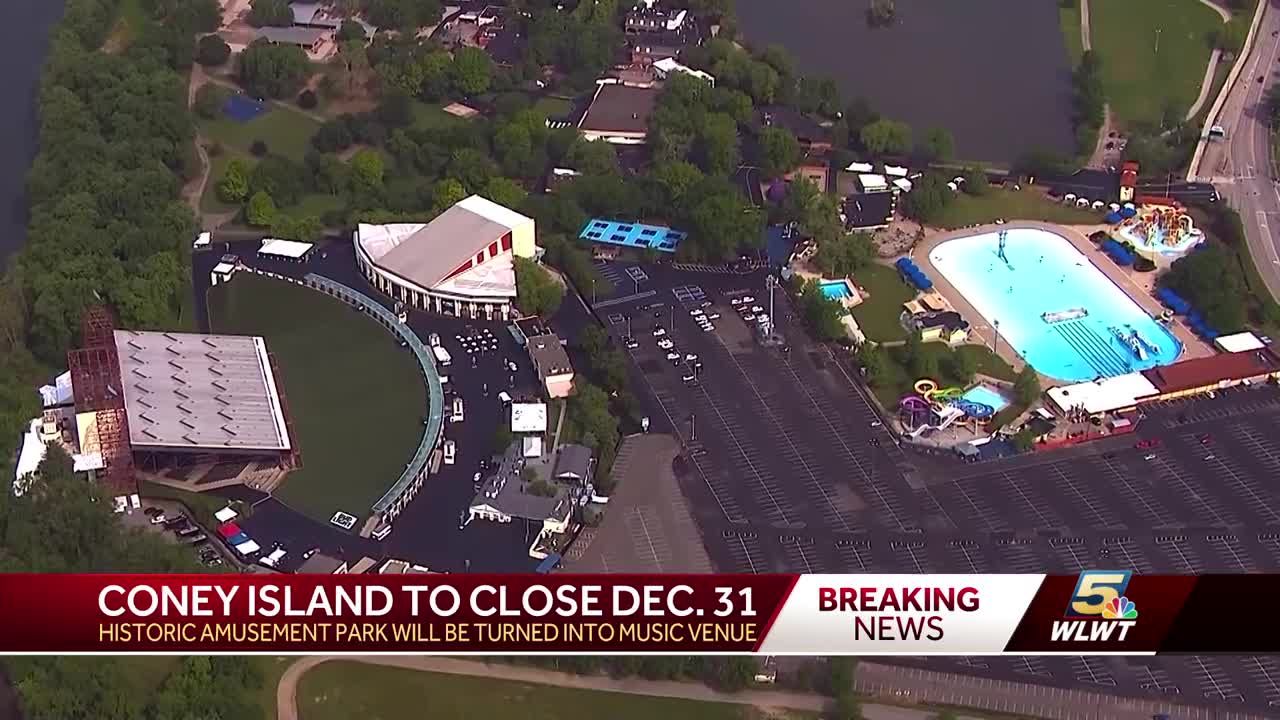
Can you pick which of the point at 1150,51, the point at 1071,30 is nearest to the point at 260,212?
the point at 1071,30

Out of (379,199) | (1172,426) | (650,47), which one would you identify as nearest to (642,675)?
(1172,426)

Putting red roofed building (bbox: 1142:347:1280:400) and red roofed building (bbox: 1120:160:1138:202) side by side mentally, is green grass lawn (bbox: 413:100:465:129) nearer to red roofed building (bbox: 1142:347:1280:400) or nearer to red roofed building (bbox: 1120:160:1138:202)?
red roofed building (bbox: 1120:160:1138:202)

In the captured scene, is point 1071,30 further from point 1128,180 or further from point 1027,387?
point 1027,387

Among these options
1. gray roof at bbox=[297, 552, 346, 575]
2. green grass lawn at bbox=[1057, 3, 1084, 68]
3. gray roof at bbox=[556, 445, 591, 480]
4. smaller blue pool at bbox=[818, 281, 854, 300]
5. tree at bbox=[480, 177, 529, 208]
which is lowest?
gray roof at bbox=[297, 552, 346, 575]

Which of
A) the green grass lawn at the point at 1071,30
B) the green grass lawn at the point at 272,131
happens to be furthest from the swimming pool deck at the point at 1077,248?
the green grass lawn at the point at 272,131

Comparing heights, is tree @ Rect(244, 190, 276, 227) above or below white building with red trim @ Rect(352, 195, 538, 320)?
below

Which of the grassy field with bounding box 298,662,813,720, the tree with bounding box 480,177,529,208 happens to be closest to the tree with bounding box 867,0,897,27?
the tree with bounding box 480,177,529,208
